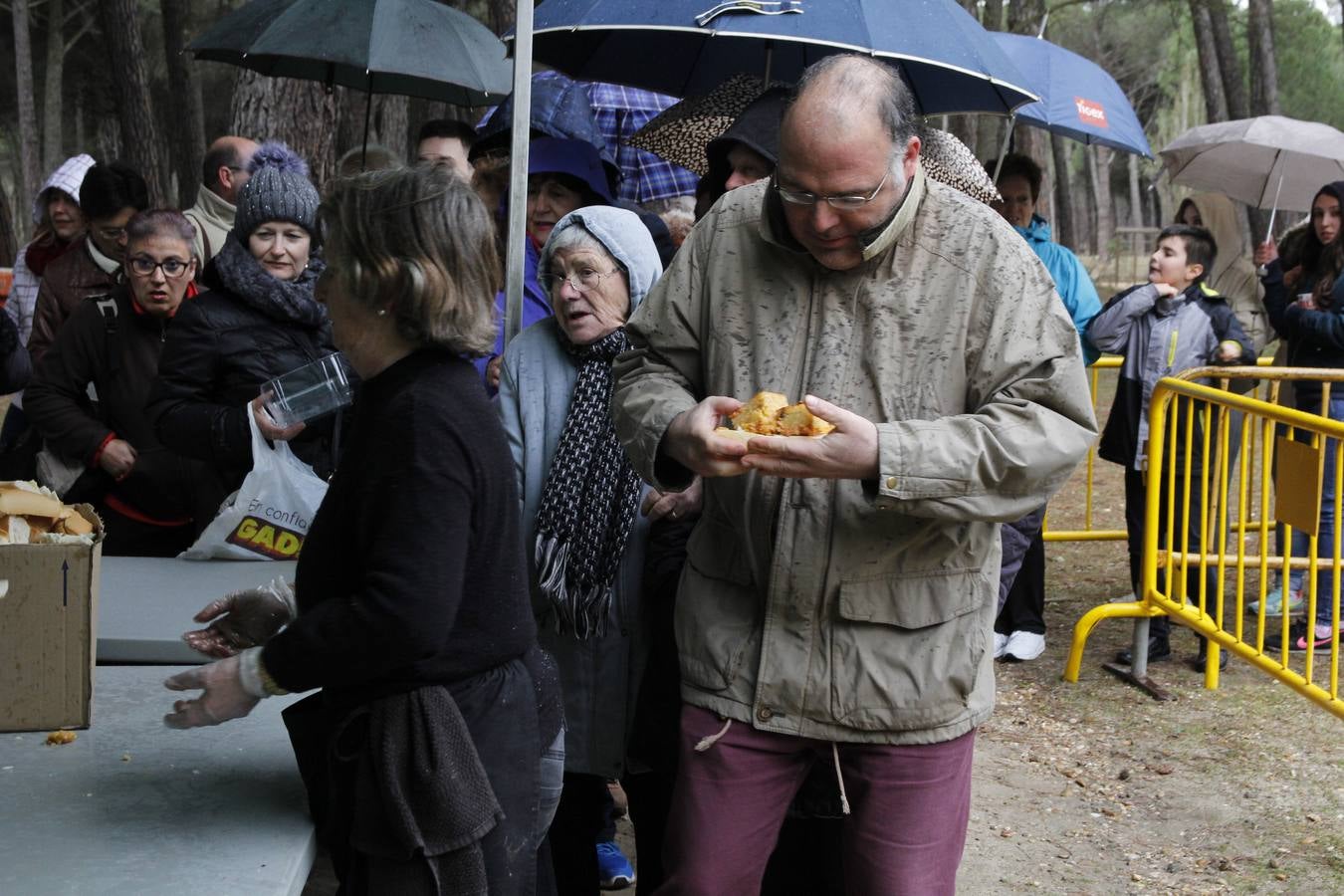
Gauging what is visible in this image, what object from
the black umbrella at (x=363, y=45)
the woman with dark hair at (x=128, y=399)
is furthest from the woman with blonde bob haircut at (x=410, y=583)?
the black umbrella at (x=363, y=45)

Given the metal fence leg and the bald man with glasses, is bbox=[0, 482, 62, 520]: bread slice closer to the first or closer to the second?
the bald man with glasses

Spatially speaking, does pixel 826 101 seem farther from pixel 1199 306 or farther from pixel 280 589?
pixel 1199 306

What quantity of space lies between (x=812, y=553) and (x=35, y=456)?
10.5 feet

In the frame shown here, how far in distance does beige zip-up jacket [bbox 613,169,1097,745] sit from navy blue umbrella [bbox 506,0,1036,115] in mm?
1589

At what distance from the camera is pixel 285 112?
387 inches

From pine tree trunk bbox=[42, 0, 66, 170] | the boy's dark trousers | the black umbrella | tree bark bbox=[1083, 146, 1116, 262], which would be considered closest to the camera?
the black umbrella

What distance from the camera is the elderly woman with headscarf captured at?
3.11 metres

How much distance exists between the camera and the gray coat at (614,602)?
3.17 meters

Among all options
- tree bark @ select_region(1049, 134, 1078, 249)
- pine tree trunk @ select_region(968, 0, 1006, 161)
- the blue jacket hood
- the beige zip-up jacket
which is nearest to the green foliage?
tree bark @ select_region(1049, 134, 1078, 249)

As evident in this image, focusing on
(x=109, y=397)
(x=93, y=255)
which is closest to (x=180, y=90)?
(x=93, y=255)

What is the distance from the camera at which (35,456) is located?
181 inches

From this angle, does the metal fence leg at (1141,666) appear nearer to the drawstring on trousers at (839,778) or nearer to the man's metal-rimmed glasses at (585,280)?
the man's metal-rimmed glasses at (585,280)

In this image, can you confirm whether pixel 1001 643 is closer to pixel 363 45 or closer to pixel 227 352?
pixel 363 45

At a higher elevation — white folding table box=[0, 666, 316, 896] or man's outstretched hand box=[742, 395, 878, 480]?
man's outstretched hand box=[742, 395, 878, 480]
